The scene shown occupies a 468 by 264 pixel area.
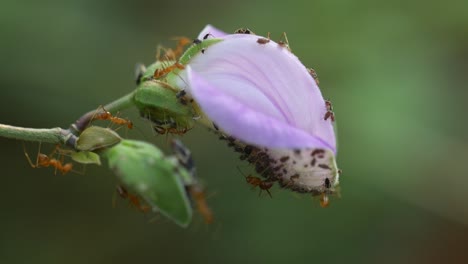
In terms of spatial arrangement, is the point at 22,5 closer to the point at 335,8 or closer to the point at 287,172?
the point at 335,8

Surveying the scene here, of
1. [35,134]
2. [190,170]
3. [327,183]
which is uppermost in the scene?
[327,183]

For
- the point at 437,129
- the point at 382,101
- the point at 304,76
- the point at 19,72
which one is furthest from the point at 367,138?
the point at 304,76

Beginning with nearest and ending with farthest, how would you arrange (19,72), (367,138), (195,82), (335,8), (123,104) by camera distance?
(195,82)
(123,104)
(19,72)
(367,138)
(335,8)

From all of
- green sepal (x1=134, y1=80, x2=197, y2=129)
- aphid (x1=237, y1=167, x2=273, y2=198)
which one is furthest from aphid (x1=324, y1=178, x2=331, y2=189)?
green sepal (x1=134, y1=80, x2=197, y2=129)

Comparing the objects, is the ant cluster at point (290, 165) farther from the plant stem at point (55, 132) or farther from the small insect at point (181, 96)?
the plant stem at point (55, 132)

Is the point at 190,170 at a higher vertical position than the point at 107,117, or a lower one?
lower

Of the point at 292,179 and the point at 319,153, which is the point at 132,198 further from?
the point at 319,153

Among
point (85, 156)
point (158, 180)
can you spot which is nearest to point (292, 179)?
point (158, 180)
